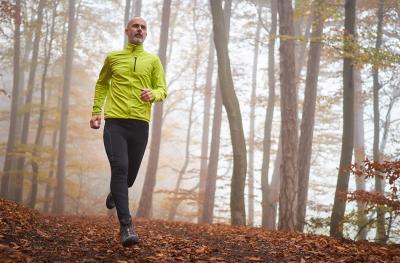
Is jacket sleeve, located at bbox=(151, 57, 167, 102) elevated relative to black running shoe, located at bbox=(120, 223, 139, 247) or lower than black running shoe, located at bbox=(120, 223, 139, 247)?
elevated

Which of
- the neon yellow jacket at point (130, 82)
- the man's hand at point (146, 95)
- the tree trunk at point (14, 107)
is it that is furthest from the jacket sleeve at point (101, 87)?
the tree trunk at point (14, 107)

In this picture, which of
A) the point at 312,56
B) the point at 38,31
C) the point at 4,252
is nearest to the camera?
the point at 4,252

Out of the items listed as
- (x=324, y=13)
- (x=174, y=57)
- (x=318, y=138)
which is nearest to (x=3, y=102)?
(x=174, y=57)

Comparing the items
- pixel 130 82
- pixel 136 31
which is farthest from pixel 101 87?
pixel 136 31

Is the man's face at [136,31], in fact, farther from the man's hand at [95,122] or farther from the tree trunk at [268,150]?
the tree trunk at [268,150]

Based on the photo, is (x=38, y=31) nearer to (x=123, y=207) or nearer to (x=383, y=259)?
(x=123, y=207)

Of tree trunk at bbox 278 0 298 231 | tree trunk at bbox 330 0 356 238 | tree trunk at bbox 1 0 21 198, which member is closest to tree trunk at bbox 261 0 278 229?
tree trunk at bbox 278 0 298 231

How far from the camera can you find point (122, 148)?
456 centimetres

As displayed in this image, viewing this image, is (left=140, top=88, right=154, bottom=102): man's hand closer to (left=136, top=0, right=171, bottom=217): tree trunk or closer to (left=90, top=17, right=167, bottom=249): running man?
(left=90, top=17, right=167, bottom=249): running man

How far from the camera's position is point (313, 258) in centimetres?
438

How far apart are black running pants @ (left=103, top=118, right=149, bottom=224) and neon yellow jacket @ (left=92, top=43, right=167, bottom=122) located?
0.33 ft

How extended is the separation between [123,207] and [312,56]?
10.4 meters

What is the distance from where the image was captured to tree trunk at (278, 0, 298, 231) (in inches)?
384

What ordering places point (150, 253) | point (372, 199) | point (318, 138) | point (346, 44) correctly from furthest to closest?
point (318, 138)
point (346, 44)
point (372, 199)
point (150, 253)
